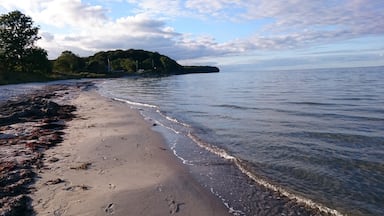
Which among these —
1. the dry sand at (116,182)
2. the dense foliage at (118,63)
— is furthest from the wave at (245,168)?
the dense foliage at (118,63)

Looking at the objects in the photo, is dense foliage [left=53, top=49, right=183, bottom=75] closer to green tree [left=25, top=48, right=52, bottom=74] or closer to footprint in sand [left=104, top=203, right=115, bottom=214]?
green tree [left=25, top=48, right=52, bottom=74]

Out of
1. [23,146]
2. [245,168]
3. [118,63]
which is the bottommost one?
[245,168]

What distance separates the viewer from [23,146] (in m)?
11.2

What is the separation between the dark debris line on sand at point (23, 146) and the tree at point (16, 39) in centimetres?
6862

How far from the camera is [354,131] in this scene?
13.5 meters

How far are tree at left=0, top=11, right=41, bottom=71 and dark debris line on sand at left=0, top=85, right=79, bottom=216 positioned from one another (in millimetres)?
68618

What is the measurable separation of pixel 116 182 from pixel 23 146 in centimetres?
492

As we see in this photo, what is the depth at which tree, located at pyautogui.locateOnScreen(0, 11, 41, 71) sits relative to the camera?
8031 cm

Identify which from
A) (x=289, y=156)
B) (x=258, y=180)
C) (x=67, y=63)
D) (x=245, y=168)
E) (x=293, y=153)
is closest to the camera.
Result: (x=258, y=180)

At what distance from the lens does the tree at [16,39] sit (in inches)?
3162

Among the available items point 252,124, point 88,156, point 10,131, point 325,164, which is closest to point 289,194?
point 325,164

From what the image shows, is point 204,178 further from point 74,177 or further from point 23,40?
point 23,40

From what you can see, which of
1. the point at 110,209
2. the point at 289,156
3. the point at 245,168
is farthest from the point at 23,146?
the point at 289,156

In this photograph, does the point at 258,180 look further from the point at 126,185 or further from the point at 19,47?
the point at 19,47
